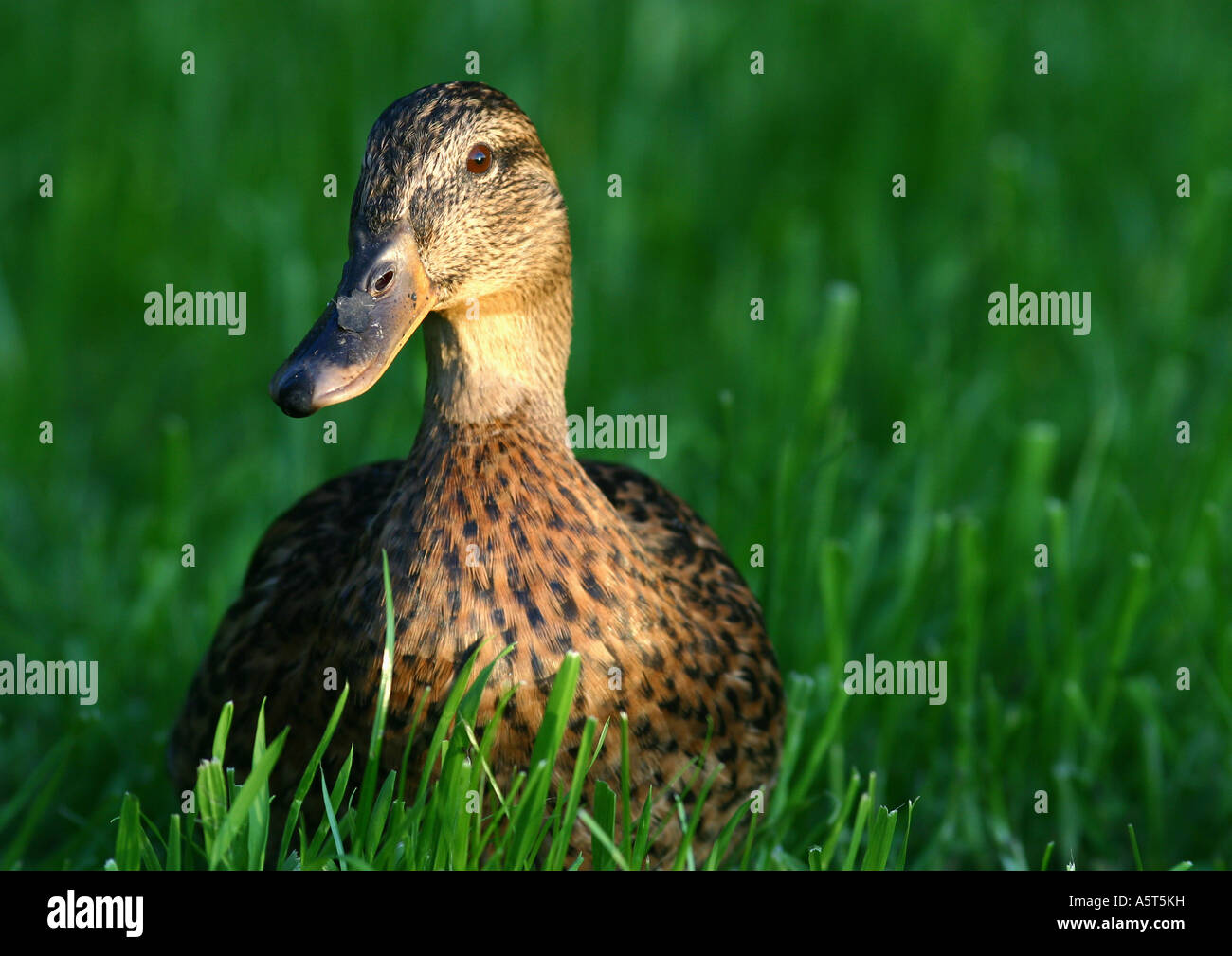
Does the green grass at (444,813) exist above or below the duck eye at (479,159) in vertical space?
below

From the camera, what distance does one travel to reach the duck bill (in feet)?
8.81

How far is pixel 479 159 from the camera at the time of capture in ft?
9.62

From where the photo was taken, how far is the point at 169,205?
6.16m

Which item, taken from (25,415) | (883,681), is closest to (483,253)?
(883,681)

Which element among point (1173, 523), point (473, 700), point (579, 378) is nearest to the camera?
point (473, 700)

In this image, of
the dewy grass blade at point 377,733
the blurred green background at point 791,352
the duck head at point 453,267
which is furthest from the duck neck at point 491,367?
the blurred green background at point 791,352

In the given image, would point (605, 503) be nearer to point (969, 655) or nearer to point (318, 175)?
point (969, 655)

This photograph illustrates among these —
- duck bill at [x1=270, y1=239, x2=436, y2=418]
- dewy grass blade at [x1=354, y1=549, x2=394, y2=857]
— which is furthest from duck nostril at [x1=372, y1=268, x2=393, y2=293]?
dewy grass blade at [x1=354, y1=549, x2=394, y2=857]

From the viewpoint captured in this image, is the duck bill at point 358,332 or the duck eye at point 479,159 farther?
the duck eye at point 479,159

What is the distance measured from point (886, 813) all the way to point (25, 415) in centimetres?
337

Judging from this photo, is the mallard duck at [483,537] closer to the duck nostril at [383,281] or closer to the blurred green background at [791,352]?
the duck nostril at [383,281]

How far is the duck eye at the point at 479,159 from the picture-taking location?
115 inches

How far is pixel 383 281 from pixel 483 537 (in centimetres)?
49

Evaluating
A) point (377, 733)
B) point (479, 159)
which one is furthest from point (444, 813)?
point (479, 159)
